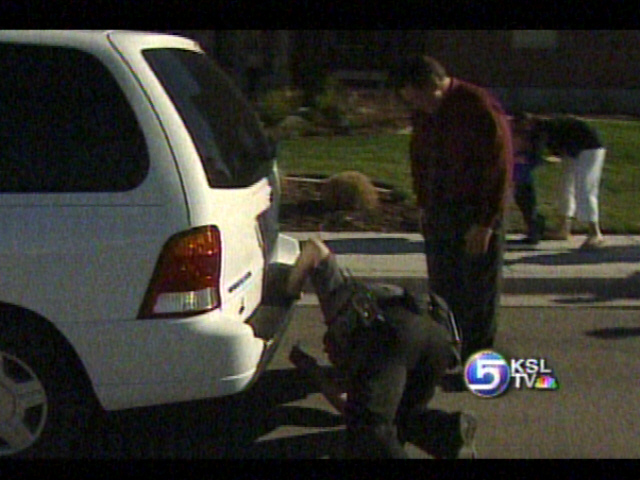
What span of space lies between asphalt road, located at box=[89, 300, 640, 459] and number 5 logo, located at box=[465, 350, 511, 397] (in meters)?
0.08

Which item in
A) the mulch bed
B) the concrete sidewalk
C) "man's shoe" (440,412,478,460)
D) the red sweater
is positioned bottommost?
the mulch bed

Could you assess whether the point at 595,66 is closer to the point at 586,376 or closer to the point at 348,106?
the point at 348,106

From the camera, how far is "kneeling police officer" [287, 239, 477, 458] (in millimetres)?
3490

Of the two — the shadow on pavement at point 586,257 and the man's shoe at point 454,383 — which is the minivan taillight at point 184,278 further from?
the shadow on pavement at point 586,257

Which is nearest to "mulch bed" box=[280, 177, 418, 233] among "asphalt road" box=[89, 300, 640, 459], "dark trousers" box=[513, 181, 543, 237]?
"dark trousers" box=[513, 181, 543, 237]

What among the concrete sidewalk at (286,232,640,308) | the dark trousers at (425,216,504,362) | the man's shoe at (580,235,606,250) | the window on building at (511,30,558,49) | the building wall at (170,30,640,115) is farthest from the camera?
the window on building at (511,30,558,49)

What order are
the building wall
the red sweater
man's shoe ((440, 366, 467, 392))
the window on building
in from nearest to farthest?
the red sweater, man's shoe ((440, 366, 467, 392)), the building wall, the window on building

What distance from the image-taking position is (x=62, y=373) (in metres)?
3.36

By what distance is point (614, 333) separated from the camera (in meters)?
5.65

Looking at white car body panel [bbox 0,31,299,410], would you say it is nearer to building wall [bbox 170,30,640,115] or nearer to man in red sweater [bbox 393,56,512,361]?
man in red sweater [bbox 393,56,512,361]

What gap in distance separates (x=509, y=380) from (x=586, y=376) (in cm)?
51

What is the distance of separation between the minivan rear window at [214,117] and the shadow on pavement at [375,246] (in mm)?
3013

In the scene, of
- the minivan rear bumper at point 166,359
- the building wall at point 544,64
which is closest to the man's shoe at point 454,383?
the minivan rear bumper at point 166,359

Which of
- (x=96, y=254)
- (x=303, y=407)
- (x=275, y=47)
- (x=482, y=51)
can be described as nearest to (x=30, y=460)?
(x=96, y=254)
